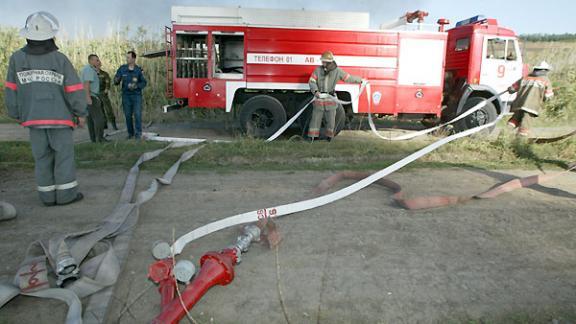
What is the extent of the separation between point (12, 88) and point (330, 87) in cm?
521

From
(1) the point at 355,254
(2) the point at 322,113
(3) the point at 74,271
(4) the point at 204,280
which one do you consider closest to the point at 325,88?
(2) the point at 322,113

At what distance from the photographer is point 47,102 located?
13.4 feet

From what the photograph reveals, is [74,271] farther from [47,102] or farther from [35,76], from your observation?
[35,76]

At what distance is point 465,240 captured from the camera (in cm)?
343

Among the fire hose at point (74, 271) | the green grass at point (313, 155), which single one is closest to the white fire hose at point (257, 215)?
the fire hose at point (74, 271)

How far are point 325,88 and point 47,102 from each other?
4.93m

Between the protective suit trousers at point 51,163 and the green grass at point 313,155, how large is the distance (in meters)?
1.58

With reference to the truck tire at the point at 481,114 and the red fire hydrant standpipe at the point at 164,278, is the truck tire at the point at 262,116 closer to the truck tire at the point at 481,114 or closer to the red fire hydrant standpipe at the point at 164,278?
Answer: the truck tire at the point at 481,114

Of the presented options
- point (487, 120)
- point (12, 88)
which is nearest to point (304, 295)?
point (12, 88)

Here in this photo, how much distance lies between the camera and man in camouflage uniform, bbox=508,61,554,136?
7.82m

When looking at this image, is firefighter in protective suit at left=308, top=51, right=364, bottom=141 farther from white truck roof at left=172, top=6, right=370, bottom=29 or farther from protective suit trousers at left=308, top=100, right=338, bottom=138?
white truck roof at left=172, top=6, right=370, bottom=29

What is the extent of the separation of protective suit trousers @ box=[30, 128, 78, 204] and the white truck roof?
5.09 metres

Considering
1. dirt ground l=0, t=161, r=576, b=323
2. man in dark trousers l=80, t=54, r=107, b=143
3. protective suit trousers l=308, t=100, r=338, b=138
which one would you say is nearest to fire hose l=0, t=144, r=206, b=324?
dirt ground l=0, t=161, r=576, b=323

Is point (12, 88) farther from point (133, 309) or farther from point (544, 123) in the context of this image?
point (544, 123)
